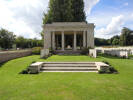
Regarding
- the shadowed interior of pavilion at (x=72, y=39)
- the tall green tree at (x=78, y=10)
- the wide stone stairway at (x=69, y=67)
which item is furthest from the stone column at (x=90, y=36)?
the wide stone stairway at (x=69, y=67)

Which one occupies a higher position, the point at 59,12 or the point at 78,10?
the point at 78,10

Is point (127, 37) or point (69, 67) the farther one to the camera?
point (127, 37)

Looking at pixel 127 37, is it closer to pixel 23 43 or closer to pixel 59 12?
pixel 59 12

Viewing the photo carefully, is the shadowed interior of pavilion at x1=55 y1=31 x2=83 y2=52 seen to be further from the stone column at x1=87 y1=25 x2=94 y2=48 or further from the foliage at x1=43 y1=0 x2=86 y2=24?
the foliage at x1=43 y1=0 x2=86 y2=24

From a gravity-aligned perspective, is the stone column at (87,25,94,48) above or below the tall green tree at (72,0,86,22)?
below

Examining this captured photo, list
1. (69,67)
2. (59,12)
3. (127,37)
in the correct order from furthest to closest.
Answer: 1. (127,37)
2. (59,12)
3. (69,67)

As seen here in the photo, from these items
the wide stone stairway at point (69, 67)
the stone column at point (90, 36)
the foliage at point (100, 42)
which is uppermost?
the foliage at point (100, 42)

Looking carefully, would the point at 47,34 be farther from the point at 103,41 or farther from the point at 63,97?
the point at 103,41

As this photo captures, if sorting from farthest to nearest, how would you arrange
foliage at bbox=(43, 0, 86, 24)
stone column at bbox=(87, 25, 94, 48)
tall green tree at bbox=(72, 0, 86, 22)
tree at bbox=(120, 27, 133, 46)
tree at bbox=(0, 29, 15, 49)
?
tree at bbox=(120, 27, 133, 46), tree at bbox=(0, 29, 15, 49), tall green tree at bbox=(72, 0, 86, 22), foliage at bbox=(43, 0, 86, 24), stone column at bbox=(87, 25, 94, 48)

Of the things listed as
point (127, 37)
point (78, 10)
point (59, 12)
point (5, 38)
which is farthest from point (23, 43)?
point (127, 37)

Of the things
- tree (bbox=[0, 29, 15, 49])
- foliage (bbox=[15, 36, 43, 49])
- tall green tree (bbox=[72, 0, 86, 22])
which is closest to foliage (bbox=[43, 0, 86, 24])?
tall green tree (bbox=[72, 0, 86, 22])

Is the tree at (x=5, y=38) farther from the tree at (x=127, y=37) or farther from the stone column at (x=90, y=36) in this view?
the tree at (x=127, y=37)

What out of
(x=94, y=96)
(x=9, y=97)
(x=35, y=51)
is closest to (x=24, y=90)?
(x=9, y=97)

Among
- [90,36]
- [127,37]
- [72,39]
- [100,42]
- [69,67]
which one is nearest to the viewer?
[69,67]
